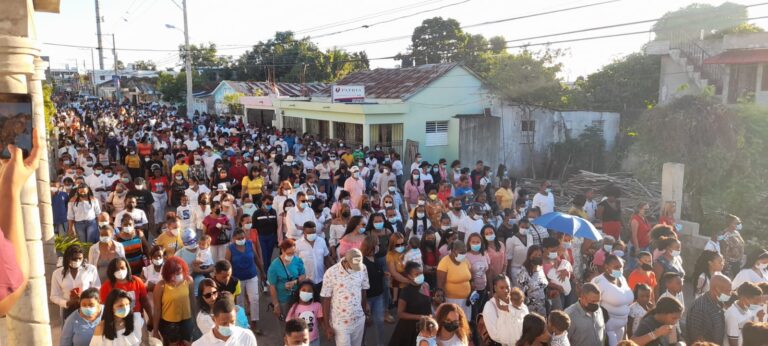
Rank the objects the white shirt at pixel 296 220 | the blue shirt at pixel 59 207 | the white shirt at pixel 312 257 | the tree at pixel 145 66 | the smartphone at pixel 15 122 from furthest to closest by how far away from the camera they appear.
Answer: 1. the tree at pixel 145 66
2. the blue shirt at pixel 59 207
3. the white shirt at pixel 296 220
4. the white shirt at pixel 312 257
5. the smartphone at pixel 15 122

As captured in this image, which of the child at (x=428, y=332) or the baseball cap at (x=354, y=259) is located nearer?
the child at (x=428, y=332)

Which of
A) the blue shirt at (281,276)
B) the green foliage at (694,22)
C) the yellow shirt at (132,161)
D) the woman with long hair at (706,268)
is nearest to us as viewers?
the blue shirt at (281,276)

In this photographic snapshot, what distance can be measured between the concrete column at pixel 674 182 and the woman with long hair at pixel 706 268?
14.1ft

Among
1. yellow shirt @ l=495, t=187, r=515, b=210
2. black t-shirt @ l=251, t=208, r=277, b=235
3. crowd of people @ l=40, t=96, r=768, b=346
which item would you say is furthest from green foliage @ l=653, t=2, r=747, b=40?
black t-shirt @ l=251, t=208, r=277, b=235

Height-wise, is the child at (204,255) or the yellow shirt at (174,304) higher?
the child at (204,255)

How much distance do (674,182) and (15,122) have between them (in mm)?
11852

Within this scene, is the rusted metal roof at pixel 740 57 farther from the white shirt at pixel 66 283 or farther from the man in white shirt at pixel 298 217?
the white shirt at pixel 66 283

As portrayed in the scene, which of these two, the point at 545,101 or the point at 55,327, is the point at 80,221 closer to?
the point at 55,327

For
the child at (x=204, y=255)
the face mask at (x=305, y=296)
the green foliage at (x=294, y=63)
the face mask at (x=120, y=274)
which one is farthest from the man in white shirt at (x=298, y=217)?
the green foliage at (x=294, y=63)

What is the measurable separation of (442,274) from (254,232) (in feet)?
9.84

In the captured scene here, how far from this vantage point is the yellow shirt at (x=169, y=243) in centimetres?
715

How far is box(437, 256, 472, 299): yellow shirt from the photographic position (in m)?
6.45

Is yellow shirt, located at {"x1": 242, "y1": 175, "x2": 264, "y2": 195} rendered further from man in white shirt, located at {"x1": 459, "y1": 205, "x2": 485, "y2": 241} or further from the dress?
the dress

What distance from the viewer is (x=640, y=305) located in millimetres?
6027
